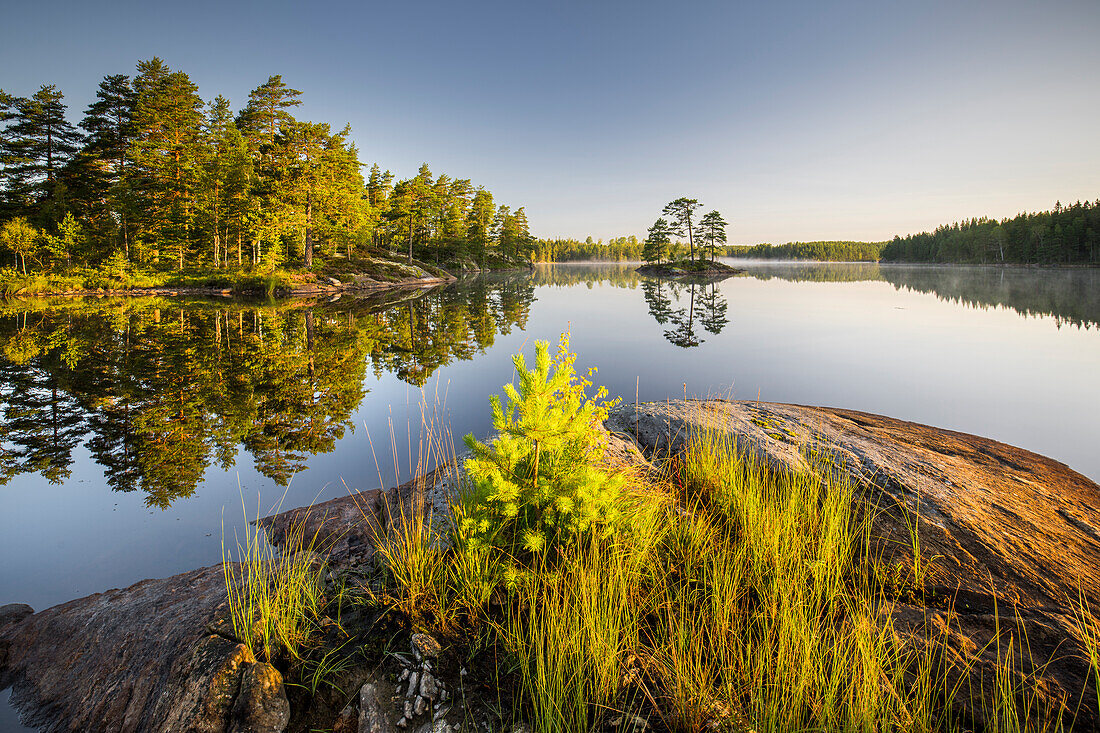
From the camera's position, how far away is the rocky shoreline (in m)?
2.42

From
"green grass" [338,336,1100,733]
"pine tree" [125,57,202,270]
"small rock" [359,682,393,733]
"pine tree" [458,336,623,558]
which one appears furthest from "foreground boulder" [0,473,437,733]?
"pine tree" [125,57,202,270]

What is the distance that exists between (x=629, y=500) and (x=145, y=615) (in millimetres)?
3747

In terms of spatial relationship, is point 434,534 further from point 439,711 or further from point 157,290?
point 157,290

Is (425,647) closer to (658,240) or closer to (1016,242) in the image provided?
(658,240)

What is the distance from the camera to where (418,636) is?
2.78m

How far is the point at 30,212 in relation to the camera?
134ft

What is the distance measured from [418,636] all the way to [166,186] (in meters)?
51.6

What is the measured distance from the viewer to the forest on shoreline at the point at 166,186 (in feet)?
120

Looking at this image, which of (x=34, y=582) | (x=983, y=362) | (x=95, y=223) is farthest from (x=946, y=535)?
(x=95, y=223)

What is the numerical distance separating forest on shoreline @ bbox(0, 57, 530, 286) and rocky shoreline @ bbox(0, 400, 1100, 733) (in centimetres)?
3980

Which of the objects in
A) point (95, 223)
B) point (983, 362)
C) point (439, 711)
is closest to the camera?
point (439, 711)

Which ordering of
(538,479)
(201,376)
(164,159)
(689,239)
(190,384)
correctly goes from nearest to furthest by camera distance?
(538,479) < (190,384) < (201,376) < (164,159) < (689,239)

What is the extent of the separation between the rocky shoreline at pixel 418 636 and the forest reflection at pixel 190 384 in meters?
2.39

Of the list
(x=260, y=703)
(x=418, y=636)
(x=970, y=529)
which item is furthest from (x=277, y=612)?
(x=970, y=529)
